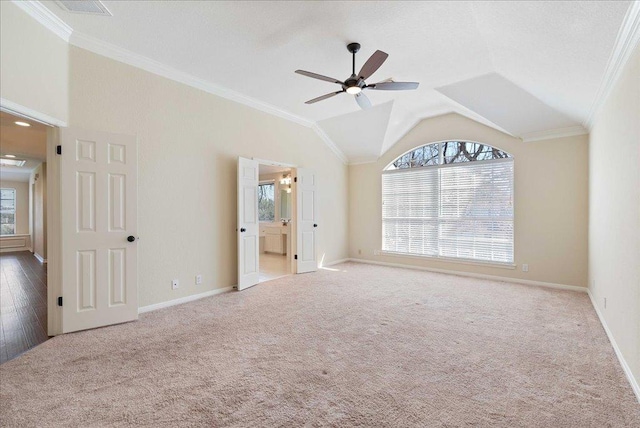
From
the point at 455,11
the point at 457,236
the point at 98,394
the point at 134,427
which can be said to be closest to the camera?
the point at 134,427

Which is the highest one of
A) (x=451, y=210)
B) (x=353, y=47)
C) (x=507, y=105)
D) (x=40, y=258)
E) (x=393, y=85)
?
(x=353, y=47)

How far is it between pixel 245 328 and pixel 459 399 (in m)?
2.13

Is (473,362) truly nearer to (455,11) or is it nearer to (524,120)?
(455,11)

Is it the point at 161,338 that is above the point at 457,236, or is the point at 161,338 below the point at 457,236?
below

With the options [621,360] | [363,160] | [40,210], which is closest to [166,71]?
[363,160]

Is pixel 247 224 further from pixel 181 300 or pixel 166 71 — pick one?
pixel 166 71

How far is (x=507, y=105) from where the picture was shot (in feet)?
14.3

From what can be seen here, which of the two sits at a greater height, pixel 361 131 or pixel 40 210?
pixel 361 131

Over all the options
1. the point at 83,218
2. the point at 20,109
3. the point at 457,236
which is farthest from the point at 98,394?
the point at 457,236

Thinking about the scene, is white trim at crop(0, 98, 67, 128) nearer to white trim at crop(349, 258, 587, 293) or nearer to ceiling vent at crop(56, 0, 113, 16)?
ceiling vent at crop(56, 0, 113, 16)

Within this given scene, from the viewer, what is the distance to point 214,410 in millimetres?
1869

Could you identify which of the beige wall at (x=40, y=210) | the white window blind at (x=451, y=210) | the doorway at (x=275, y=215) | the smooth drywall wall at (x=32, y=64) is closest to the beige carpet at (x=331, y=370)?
the white window blind at (x=451, y=210)

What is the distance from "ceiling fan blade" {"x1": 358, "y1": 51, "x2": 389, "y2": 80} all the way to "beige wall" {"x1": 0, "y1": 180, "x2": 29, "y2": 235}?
39.9 ft

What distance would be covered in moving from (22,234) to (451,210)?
1289 cm
